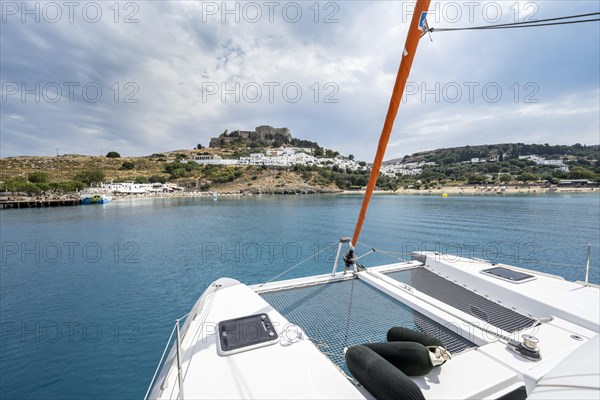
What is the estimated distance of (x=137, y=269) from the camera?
13.9 m

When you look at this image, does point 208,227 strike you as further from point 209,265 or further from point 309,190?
point 309,190

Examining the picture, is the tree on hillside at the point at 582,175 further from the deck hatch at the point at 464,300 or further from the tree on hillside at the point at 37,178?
the tree on hillside at the point at 37,178

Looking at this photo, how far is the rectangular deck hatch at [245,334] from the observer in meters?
2.81

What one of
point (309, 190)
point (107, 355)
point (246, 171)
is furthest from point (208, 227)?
point (246, 171)

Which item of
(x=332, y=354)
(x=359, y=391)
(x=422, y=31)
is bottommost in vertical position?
(x=332, y=354)

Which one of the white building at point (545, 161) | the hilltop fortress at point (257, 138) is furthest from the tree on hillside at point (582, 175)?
the hilltop fortress at point (257, 138)

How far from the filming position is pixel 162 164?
13375 centimetres

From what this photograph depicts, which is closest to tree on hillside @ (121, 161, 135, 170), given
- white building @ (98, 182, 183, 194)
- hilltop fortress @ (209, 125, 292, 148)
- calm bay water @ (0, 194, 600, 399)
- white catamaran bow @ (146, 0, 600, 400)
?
white building @ (98, 182, 183, 194)

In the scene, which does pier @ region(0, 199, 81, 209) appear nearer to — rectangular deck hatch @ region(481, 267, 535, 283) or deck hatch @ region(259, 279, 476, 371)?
deck hatch @ region(259, 279, 476, 371)

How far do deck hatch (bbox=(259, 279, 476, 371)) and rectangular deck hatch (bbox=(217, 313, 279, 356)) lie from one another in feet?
2.45

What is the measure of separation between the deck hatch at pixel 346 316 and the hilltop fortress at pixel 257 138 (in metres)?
182

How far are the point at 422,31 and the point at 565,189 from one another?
125508 mm

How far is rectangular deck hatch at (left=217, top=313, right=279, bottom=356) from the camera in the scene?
2812 mm

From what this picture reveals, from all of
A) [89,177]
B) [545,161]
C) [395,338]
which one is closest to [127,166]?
[89,177]
